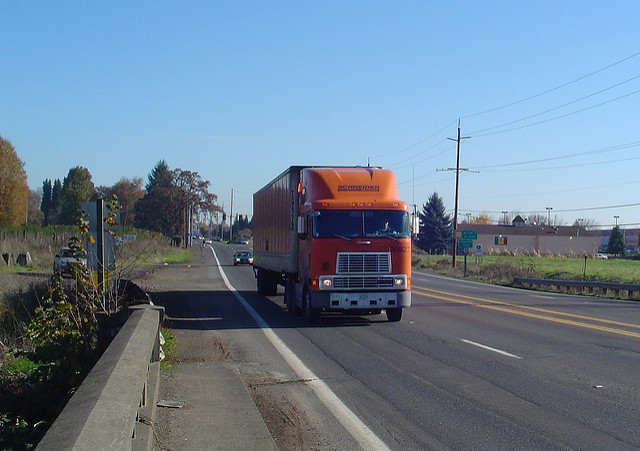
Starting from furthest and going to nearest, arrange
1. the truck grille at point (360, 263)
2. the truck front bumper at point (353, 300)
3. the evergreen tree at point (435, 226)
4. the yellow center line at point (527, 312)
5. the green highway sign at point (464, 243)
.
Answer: the evergreen tree at point (435, 226)
the green highway sign at point (464, 243)
the yellow center line at point (527, 312)
the truck grille at point (360, 263)
the truck front bumper at point (353, 300)

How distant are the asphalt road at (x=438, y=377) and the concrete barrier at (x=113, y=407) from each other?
1749mm

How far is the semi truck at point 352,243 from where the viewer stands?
53.6 feet

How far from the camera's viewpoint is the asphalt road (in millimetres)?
7328

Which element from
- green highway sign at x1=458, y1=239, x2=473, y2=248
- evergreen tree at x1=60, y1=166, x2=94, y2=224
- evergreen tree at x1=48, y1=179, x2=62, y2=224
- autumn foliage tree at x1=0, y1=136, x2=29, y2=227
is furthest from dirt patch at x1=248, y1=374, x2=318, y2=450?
evergreen tree at x1=48, y1=179, x2=62, y2=224

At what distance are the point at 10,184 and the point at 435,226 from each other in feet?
202

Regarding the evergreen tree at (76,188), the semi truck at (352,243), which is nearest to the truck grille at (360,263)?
the semi truck at (352,243)

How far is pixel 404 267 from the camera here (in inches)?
657

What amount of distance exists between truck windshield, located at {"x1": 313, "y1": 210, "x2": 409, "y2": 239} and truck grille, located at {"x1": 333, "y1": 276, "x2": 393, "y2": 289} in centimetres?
100

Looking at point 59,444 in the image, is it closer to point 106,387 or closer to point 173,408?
point 106,387

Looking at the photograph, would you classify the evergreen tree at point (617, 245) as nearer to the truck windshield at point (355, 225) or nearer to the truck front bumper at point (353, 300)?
the truck windshield at point (355, 225)

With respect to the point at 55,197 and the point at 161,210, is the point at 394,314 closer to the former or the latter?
the point at 161,210

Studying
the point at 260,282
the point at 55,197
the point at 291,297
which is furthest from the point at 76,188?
the point at 291,297

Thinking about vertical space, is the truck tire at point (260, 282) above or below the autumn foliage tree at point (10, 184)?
below

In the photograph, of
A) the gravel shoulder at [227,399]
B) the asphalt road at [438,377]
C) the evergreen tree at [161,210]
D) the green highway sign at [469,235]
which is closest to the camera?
the gravel shoulder at [227,399]
